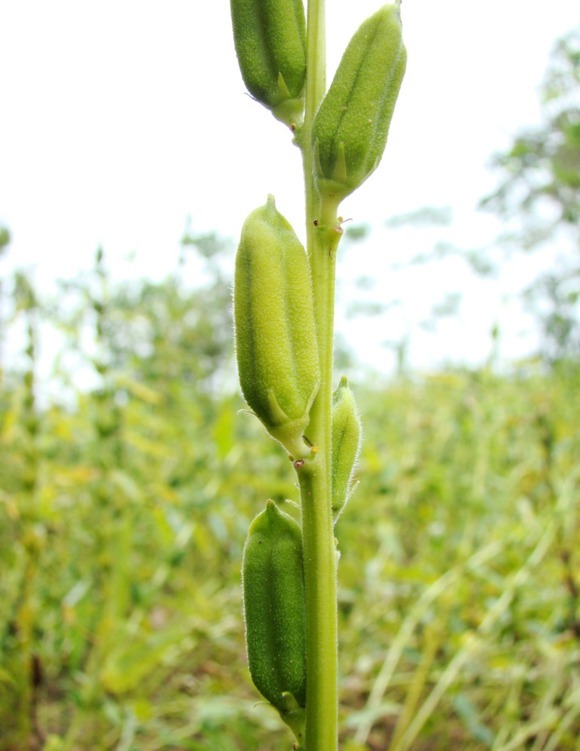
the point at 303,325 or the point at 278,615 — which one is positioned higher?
the point at 303,325

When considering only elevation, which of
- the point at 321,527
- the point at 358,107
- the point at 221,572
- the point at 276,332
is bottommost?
the point at 221,572

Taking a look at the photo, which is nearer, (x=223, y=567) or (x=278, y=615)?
(x=278, y=615)

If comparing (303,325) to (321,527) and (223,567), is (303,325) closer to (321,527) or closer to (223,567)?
(321,527)

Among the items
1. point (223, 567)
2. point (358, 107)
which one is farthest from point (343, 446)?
point (223, 567)

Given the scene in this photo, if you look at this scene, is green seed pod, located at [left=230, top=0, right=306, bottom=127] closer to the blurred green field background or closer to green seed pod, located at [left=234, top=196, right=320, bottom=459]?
green seed pod, located at [left=234, top=196, right=320, bottom=459]

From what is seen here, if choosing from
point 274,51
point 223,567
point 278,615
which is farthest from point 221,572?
point 274,51

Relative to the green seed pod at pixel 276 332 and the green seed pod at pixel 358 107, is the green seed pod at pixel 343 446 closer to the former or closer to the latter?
the green seed pod at pixel 276 332

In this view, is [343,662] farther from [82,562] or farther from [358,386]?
[358,386]

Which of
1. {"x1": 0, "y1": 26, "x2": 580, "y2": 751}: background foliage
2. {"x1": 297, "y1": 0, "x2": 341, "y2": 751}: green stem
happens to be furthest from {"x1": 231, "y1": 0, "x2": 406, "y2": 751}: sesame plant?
{"x1": 0, "y1": 26, "x2": 580, "y2": 751}: background foliage

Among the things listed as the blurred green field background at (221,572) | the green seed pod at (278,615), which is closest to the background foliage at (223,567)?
the blurred green field background at (221,572)
